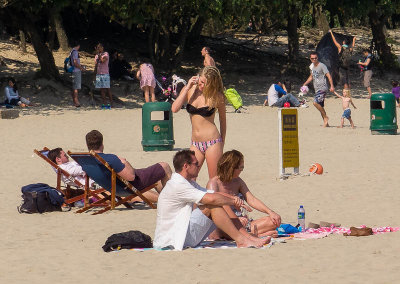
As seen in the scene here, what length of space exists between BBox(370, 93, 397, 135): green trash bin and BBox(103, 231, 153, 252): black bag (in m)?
11.4

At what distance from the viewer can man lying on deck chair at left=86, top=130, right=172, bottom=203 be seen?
10.8m

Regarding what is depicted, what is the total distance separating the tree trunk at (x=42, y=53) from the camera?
26.6 metres

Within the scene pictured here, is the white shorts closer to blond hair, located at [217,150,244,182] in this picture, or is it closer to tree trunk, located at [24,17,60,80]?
blond hair, located at [217,150,244,182]

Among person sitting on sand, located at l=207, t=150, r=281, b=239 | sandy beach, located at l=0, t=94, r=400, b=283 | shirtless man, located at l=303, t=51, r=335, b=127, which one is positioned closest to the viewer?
sandy beach, located at l=0, t=94, r=400, b=283

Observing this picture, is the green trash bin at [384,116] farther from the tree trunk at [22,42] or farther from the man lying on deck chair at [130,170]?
the tree trunk at [22,42]

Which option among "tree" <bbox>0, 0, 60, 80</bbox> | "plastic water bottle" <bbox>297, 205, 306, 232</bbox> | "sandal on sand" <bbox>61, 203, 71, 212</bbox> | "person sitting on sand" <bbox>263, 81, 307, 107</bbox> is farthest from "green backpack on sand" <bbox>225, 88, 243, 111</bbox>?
"plastic water bottle" <bbox>297, 205, 306, 232</bbox>

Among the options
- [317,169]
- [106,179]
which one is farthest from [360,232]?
[317,169]

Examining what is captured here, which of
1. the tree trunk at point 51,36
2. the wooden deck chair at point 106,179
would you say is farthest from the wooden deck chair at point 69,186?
the tree trunk at point 51,36

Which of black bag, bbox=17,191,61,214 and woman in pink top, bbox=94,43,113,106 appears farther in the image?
woman in pink top, bbox=94,43,113,106

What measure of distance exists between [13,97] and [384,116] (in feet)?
32.2

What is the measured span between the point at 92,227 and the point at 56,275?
7.93 ft

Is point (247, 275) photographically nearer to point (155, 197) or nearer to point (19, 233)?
point (19, 233)

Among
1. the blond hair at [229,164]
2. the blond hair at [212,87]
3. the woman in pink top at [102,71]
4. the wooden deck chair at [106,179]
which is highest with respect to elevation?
the woman in pink top at [102,71]

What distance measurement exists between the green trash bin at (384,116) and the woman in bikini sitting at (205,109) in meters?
9.81
